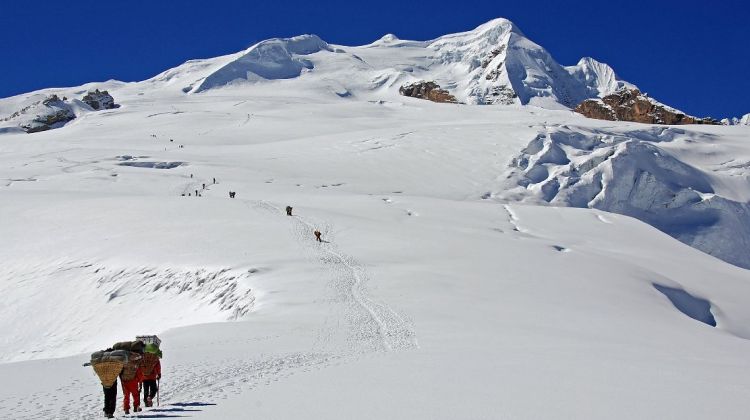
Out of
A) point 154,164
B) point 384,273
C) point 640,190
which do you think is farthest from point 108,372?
point 640,190

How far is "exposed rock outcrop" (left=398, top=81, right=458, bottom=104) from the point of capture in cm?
17262

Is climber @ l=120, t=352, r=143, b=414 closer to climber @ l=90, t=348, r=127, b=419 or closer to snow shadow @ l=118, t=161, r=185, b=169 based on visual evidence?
climber @ l=90, t=348, r=127, b=419

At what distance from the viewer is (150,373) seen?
10828 mm

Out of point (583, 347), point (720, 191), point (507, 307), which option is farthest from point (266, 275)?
point (720, 191)

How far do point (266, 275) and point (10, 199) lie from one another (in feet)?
93.4

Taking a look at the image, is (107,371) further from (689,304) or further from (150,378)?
(689,304)

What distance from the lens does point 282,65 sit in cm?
18862

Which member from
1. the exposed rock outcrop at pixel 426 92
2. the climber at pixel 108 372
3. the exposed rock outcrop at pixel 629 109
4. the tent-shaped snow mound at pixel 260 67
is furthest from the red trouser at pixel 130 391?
the exposed rock outcrop at pixel 426 92

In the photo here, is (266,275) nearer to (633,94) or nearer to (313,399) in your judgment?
(313,399)

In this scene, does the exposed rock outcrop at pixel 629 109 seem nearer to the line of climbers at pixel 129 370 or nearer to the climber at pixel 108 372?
the line of climbers at pixel 129 370

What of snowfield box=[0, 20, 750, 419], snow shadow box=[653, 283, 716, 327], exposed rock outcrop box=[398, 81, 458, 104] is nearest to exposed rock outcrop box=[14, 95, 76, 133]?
snowfield box=[0, 20, 750, 419]

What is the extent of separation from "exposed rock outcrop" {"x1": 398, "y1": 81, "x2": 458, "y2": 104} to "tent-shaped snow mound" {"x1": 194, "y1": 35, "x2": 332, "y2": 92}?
2999cm

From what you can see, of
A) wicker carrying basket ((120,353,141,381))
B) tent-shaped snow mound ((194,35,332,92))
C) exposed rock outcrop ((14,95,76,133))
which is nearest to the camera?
wicker carrying basket ((120,353,141,381))

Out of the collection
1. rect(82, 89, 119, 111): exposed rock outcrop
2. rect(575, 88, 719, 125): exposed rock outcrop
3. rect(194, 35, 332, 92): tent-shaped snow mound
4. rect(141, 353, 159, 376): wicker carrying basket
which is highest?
rect(194, 35, 332, 92): tent-shaped snow mound
